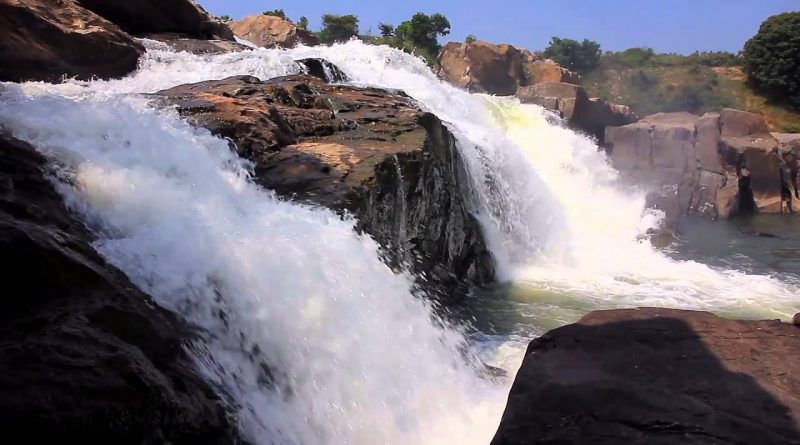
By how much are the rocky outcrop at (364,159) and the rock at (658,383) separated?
3.34m

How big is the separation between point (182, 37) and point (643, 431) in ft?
40.8

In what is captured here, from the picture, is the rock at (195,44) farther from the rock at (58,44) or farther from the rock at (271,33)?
the rock at (271,33)

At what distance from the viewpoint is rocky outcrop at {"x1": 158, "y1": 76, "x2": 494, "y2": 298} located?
633 cm

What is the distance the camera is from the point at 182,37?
505 inches

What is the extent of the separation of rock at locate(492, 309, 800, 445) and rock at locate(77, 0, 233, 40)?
36.4 feet

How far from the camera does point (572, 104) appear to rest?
20.1 metres

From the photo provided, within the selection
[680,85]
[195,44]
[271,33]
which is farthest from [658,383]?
[680,85]

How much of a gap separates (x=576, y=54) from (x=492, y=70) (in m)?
18.1

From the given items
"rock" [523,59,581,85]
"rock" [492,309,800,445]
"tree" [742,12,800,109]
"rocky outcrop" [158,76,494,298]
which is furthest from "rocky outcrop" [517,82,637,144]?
"rock" [492,309,800,445]

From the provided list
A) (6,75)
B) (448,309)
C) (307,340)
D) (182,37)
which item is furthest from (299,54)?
(307,340)

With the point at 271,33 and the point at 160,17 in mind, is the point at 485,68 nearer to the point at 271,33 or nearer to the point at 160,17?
the point at 271,33

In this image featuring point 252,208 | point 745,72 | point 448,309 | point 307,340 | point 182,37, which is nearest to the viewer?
point 307,340

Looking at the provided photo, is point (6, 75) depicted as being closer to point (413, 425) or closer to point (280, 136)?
point (280, 136)

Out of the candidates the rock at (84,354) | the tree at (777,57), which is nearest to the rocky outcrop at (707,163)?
the tree at (777,57)
